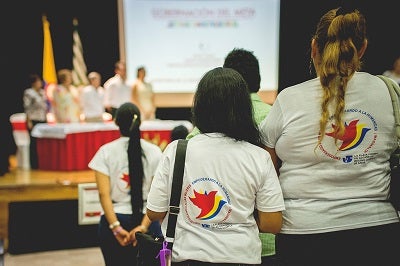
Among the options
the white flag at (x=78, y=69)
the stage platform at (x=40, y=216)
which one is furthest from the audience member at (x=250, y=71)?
the white flag at (x=78, y=69)

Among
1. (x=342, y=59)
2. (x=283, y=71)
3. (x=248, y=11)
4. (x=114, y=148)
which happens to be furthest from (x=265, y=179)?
(x=248, y=11)

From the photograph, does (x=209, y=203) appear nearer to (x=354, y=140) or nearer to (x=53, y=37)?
(x=354, y=140)

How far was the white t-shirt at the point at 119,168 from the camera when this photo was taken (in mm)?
2684

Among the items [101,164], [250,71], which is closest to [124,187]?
[101,164]

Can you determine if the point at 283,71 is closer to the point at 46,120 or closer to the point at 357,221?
the point at 357,221

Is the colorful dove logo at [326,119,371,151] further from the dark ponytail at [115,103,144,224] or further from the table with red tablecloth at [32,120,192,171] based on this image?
the table with red tablecloth at [32,120,192,171]

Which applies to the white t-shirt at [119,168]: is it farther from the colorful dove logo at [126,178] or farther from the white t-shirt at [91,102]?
the white t-shirt at [91,102]

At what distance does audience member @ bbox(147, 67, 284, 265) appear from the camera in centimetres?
150

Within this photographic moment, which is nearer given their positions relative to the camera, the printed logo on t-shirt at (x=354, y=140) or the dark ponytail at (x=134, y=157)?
the printed logo on t-shirt at (x=354, y=140)

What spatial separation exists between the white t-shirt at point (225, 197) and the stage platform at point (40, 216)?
3.24m

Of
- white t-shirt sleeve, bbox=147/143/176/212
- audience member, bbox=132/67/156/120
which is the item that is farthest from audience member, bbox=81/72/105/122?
white t-shirt sleeve, bbox=147/143/176/212

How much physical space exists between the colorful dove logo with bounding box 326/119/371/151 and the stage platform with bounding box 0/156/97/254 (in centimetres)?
342

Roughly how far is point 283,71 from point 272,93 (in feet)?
13.4

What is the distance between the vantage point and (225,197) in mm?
1508
